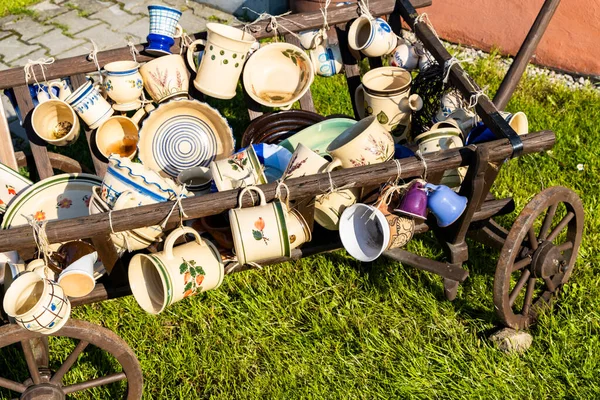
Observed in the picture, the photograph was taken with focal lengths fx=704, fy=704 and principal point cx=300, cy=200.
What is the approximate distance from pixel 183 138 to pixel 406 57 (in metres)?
0.99

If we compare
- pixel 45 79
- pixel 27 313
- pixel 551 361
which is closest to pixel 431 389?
pixel 551 361

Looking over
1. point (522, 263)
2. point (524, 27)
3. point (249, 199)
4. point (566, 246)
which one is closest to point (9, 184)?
point (249, 199)

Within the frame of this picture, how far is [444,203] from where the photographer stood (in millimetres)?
2277

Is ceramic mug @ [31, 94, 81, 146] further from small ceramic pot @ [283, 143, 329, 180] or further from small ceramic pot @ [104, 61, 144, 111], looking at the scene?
small ceramic pot @ [283, 143, 329, 180]

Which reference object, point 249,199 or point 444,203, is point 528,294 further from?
point 249,199

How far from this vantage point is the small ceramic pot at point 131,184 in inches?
88.7

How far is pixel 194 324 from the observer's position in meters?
3.05

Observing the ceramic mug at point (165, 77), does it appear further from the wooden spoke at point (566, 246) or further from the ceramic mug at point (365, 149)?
the wooden spoke at point (566, 246)

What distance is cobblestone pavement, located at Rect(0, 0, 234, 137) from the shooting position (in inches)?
197

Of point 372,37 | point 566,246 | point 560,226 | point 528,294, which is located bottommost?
point 528,294

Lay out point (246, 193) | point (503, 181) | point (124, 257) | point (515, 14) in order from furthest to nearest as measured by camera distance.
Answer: point (515, 14) < point (503, 181) < point (124, 257) < point (246, 193)

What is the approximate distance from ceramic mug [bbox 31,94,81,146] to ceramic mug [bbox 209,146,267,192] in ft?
2.36

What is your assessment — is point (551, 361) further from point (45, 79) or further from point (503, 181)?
point (45, 79)

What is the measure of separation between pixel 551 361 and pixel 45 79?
227cm
